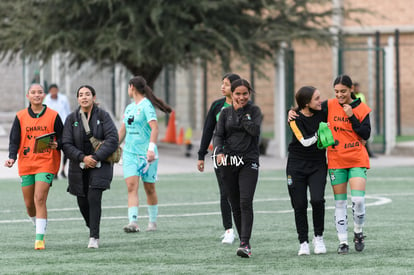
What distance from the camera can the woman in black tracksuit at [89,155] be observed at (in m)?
10.6

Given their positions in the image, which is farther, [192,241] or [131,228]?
[131,228]

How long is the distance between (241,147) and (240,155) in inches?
3.0

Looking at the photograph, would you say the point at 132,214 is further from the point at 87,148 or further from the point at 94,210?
the point at 87,148

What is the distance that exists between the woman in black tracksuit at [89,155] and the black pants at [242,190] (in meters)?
1.36

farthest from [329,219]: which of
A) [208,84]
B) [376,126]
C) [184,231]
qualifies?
[208,84]

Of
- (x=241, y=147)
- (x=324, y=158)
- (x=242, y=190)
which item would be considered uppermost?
(x=241, y=147)

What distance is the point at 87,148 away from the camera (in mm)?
10734

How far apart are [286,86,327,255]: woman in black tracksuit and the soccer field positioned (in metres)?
0.27

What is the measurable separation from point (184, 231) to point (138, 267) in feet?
9.80

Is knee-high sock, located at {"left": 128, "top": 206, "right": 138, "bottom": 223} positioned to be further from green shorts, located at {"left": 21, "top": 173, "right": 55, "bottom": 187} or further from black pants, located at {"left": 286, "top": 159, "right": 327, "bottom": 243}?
black pants, located at {"left": 286, "top": 159, "right": 327, "bottom": 243}

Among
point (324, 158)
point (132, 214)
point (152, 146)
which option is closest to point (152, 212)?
point (132, 214)

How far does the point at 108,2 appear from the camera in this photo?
24.6 meters

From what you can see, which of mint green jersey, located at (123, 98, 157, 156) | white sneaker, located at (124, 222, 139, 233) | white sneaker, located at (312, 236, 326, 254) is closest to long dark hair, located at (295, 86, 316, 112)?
white sneaker, located at (312, 236, 326, 254)

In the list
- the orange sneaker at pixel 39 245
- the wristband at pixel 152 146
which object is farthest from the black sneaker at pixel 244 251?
the wristband at pixel 152 146
